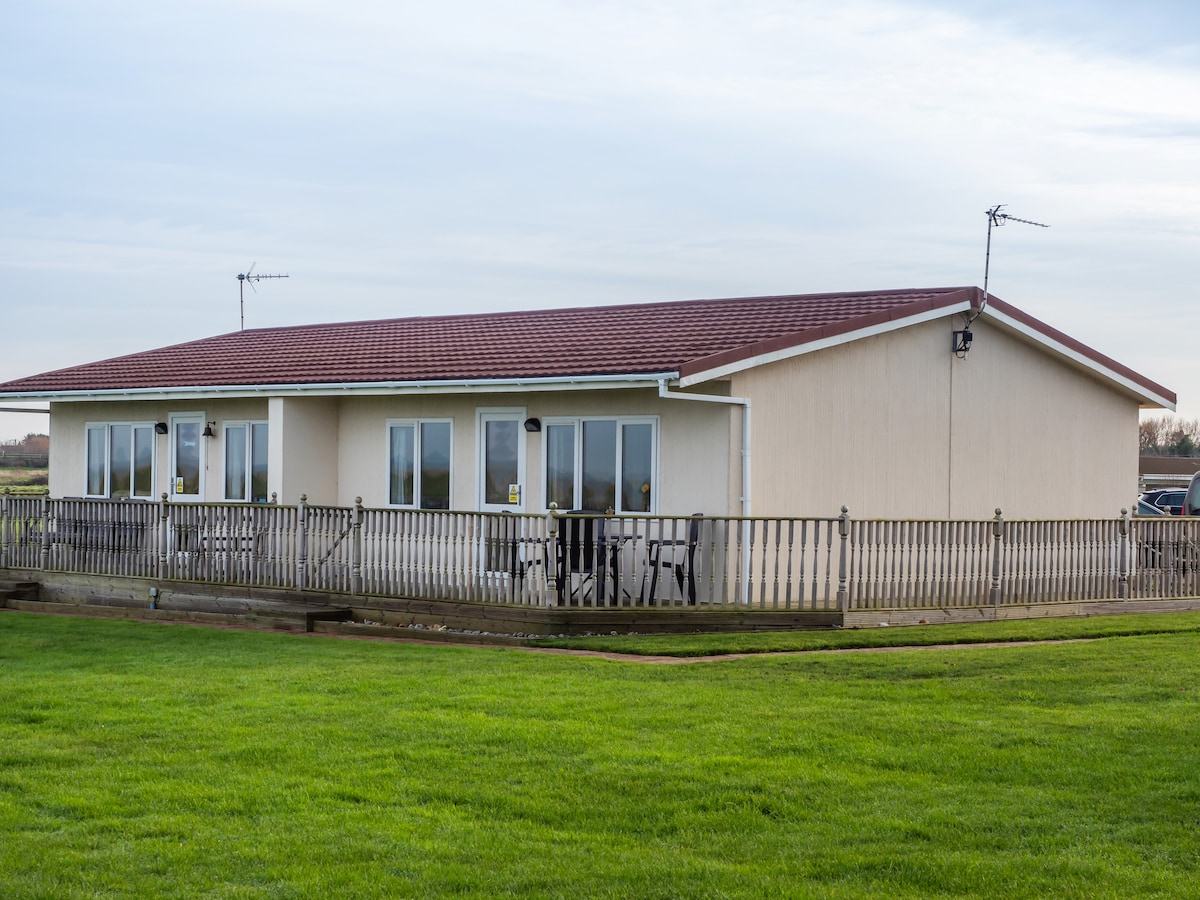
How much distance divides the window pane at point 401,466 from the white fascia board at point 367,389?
0.76 m

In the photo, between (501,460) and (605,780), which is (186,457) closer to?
(501,460)

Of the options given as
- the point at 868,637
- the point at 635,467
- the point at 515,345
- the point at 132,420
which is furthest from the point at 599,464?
the point at 132,420

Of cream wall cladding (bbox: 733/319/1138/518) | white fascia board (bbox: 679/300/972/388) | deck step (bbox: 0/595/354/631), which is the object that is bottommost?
deck step (bbox: 0/595/354/631)

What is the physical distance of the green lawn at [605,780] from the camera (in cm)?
662

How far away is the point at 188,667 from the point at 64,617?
7.06 m

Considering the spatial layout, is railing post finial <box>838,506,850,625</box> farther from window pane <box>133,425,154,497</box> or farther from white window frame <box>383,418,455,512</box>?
window pane <box>133,425,154,497</box>

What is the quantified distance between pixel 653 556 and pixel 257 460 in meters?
8.02

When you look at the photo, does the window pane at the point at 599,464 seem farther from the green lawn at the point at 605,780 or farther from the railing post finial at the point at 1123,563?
the railing post finial at the point at 1123,563

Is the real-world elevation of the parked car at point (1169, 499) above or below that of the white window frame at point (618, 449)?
below

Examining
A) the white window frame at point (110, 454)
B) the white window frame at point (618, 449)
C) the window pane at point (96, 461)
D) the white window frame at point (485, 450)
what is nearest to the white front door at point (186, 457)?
the white window frame at point (110, 454)

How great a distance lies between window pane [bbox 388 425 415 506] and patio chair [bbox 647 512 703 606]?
17.6ft

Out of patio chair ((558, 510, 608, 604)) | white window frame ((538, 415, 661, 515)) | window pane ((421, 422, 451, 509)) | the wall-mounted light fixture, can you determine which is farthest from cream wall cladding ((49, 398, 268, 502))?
the wall-mounted light fixture

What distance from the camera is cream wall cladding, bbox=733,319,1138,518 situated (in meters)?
18.2

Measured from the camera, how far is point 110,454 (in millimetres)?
24312
